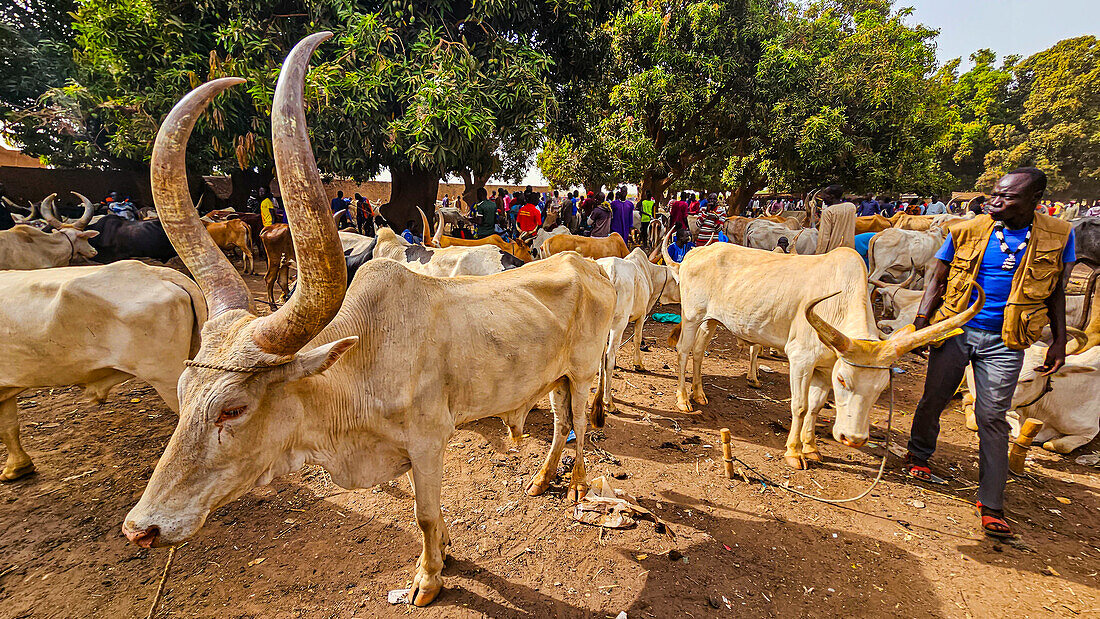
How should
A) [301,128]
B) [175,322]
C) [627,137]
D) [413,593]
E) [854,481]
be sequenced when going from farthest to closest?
[627,137] < [854,481] < [175,322] < [413,593] < [301,128]

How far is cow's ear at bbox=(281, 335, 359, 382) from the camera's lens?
2023mm

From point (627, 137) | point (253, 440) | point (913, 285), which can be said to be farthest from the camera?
point (627, 137)

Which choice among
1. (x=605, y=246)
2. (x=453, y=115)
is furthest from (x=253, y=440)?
(x=605, y=246)

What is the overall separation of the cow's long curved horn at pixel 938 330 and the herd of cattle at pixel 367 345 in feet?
0.05

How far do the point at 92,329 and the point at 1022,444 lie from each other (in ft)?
26.9

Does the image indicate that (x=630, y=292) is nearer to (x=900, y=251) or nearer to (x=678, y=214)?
(x=678, y=214)

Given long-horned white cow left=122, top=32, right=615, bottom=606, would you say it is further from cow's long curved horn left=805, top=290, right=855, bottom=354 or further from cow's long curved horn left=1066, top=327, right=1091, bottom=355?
cow's long curved horn left=1066, top=327, right=1091, bottom=355

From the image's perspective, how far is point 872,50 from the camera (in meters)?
18.1

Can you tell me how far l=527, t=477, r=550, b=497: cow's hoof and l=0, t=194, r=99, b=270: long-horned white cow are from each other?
28.1 ft

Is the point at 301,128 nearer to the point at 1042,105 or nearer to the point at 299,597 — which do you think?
the point at 299,597

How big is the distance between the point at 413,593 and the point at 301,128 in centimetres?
282

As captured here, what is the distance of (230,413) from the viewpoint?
199 centimetres

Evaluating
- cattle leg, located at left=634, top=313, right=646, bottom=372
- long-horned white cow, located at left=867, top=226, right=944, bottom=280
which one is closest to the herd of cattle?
cattle leg, located at left=634, top=313, right=646, bottom=372

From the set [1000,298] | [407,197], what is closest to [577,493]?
[1000,298]
